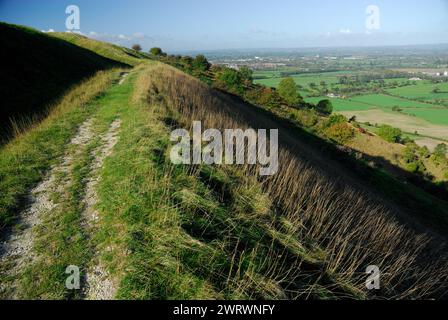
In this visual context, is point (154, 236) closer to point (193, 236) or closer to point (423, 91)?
point (193, 236)

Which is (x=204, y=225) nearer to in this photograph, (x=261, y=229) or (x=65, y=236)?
(x=261, y=229)

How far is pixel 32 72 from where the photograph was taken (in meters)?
18.3

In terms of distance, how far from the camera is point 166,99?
45.7 ft

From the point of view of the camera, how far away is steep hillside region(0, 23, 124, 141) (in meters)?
13.4

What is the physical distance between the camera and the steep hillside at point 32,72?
13.4m

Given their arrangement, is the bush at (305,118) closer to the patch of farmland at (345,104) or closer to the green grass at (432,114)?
the patch of farmland at (345,104)

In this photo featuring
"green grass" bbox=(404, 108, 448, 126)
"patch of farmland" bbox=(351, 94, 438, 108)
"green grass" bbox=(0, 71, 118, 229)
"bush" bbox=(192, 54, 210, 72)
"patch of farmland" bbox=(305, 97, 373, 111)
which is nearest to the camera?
"green grass" bbox=(0, 71, 118, 229)

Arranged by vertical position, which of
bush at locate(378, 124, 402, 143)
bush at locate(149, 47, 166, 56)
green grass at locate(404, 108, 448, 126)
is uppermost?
bush at locate(149, 47, 166, 56)

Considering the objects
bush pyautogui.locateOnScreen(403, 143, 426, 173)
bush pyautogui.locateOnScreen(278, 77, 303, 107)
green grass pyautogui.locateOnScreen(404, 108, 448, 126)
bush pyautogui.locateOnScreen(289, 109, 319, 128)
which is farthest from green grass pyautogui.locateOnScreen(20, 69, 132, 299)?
green grass pyautogui.locateOnScreen(404, 108, 448, 126)

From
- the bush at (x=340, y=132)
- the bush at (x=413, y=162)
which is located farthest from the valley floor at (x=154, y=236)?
the bush at (x=413, y=162)

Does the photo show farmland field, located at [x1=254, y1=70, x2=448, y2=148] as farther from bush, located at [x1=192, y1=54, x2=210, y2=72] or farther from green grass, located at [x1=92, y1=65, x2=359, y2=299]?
green grass, located at [x1=92, y1=65, x2=359, y2=299]
